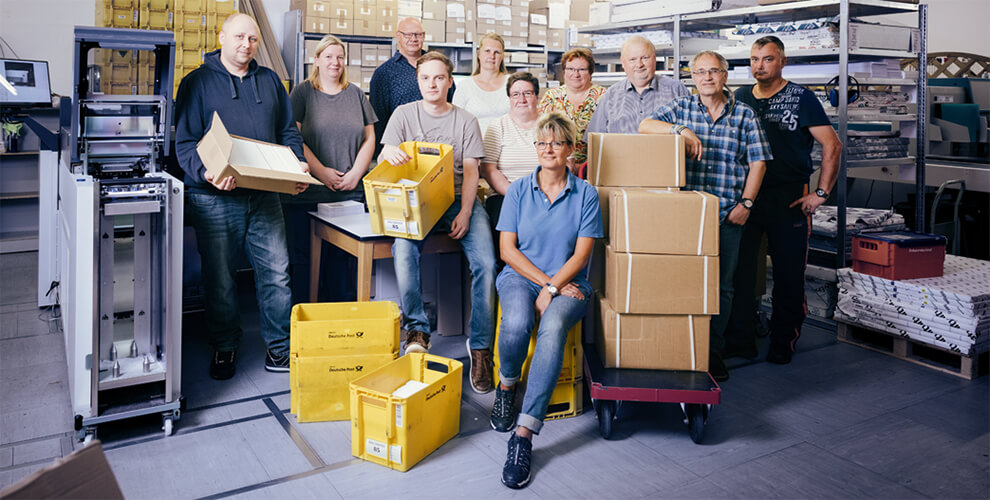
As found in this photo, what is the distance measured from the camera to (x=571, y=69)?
3902 mm

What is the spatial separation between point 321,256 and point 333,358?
4.95ft

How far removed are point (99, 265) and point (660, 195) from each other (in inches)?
82.7

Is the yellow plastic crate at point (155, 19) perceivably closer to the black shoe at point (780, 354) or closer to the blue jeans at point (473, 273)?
the blue jeans at point (473, 273)

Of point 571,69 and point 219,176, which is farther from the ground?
point 571,69

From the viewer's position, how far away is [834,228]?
443 cm

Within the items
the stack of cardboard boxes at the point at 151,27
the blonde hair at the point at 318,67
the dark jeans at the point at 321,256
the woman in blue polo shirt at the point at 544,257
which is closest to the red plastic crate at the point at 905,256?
the woman in blue polo shirt at the point at 544,257

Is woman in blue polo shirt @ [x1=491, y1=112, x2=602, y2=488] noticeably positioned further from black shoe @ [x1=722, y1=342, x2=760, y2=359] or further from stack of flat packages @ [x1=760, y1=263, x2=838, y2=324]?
stack of flat packages @ [x1=760, y1=263, x2=838, y2=324]

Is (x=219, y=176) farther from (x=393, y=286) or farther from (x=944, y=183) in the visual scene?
(x=944, y=183)

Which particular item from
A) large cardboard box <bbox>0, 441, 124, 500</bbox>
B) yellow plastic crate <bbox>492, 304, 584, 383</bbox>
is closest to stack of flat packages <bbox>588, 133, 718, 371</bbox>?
yellow plastic crate <bbox>492, 304, 584, 383</bbox>

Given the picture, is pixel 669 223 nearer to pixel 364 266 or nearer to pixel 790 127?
pixel 790 127

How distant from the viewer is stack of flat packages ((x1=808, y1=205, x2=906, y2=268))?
4.42 metres

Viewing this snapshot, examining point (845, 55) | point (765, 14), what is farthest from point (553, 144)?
point (765, 14)

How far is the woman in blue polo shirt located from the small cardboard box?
2.96ft

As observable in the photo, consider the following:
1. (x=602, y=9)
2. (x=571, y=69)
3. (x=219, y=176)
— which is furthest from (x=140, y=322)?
(x=602, y=9)
